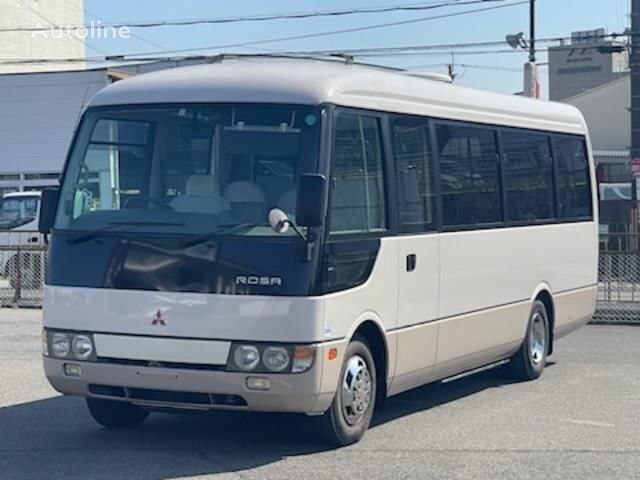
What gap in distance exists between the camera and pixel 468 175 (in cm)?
1072

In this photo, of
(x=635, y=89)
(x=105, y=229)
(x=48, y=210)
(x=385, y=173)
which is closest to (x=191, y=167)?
(x=105, y=229)

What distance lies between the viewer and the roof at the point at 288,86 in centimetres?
839

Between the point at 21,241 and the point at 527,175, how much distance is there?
55.5 feet

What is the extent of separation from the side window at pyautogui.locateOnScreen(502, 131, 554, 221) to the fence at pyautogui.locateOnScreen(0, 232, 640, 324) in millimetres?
7149

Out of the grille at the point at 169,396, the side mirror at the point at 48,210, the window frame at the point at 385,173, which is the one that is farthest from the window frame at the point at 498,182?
the side mirror at the point at 48,210

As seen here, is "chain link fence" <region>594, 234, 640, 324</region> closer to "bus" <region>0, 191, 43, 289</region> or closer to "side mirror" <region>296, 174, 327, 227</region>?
"bus" <region>0, 191, 43, 289</region>

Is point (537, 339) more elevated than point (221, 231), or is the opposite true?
point (221, 231)

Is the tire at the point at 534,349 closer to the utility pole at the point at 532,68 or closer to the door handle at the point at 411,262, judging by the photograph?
the door handle at the point at 411,262

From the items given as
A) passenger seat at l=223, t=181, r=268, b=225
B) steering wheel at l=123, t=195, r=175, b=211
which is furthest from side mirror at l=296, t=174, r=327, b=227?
steering wheel at l=123, t=195, r=175, b=211

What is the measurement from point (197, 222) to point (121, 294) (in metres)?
0.73

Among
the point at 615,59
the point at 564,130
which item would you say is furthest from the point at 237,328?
the point at 615,59

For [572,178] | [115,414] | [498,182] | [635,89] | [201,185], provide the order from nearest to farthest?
1. [201,185]
2. [115,414]
3. [498,182]
4. [572,178]
5. [635,89]

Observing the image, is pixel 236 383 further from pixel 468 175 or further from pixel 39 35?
pixel 39 35

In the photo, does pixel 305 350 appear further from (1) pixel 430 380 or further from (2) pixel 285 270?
(1) pixel 430 380
